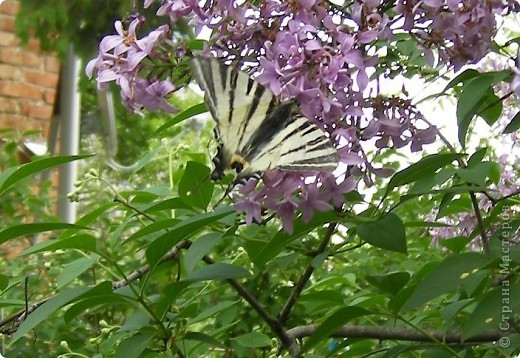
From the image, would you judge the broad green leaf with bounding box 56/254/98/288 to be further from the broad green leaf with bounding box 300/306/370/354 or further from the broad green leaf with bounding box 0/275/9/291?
the broad green leaf with bounding box 300/306/370/354

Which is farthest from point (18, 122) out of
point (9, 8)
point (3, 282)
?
point (3, 282)

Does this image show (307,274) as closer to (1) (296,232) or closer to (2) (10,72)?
(1) (296,232)

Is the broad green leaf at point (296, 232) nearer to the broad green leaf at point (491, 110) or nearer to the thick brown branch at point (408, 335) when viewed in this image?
the thick brown branch at point (408, 335)

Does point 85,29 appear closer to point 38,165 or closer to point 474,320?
point 38,165

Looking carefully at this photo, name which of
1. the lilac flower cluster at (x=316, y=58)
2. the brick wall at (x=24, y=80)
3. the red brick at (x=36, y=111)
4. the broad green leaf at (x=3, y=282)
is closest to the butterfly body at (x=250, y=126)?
the lilac flower cluster at (x=316, y=58)

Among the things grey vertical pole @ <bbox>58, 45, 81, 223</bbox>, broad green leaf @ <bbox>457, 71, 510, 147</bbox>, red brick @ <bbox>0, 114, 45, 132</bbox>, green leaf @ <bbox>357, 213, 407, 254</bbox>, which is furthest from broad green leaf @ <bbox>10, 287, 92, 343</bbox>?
red brick @ <bbox>0, 114, 45, 132</bbox>

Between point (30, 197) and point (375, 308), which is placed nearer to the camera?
point (375, 308)

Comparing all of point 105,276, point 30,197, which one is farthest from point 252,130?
point 30,197
